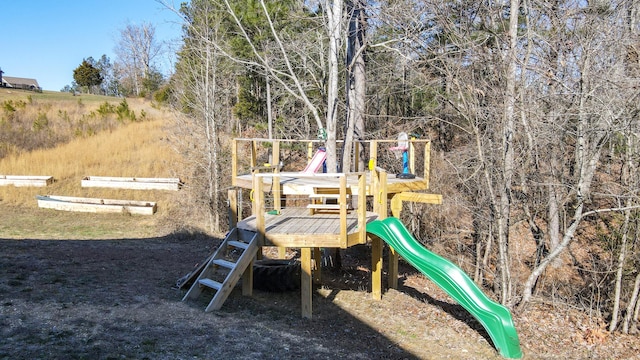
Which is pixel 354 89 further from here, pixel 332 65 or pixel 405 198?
pixel 405 198

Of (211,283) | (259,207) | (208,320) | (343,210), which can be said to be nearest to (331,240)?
(343,210)

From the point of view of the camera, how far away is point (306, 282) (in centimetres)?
675

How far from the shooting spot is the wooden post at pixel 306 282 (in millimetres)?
6762

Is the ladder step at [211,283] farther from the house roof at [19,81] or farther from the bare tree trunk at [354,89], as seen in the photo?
the house roof at [19,81]

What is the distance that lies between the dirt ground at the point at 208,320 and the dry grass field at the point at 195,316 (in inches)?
0.7

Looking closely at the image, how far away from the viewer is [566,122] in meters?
8.41

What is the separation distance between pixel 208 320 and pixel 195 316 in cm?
18

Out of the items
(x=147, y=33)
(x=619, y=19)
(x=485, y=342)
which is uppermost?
(x=147, y=33)

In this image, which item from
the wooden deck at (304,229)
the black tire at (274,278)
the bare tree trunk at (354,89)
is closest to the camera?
the wooden deck at (304,229)

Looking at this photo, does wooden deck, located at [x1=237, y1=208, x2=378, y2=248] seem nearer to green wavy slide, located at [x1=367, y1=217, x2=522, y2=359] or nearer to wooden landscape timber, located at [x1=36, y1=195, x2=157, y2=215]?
green wavy slide, located at [x1=367, y1=217, x2=522, y2=359]

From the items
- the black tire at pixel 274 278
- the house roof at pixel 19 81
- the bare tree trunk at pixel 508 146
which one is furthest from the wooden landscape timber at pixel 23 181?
the house roof at pixel 19 81

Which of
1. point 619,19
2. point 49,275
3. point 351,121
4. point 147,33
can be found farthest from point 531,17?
point 147,33

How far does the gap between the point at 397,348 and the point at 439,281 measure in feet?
3.84

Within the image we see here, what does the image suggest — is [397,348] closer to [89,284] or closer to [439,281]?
[439,281]
